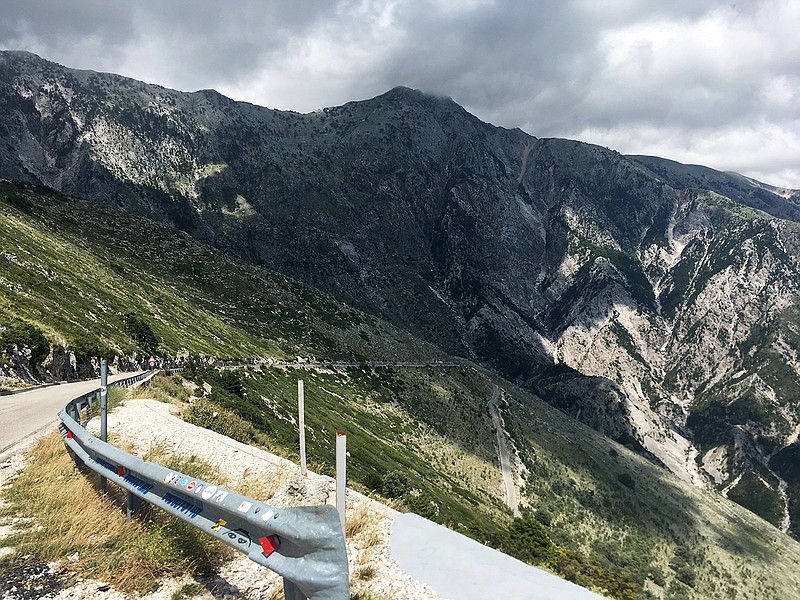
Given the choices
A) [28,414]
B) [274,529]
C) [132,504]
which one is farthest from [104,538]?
[28,414]

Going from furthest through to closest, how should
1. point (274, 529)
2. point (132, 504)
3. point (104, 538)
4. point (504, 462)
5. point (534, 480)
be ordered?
point (534, 480) → point (504, 462) → point (132, 504) → point (104, 538) → point (274, 529)

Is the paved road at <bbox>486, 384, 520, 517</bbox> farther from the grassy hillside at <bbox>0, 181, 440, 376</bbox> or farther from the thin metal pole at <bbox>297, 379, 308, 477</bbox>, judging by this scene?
the thin metal pole at <bbox>297, 379, 308, 477</bbox>

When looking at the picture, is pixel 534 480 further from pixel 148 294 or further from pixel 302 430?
pixel 302 430

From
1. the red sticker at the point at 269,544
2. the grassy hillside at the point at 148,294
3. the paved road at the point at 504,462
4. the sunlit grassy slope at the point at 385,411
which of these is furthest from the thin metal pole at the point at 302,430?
the paved road at the point at 504,462

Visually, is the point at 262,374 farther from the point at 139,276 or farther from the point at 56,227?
the point at 56,227

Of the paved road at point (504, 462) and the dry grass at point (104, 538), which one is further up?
the dry grass at point (104, 538)

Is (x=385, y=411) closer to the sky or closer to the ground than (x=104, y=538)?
closer to the ground

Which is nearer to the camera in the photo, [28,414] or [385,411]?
[28,414]

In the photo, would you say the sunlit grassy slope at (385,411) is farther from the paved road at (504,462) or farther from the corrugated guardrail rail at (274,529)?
the corrugated guardrail rail at (274,529)

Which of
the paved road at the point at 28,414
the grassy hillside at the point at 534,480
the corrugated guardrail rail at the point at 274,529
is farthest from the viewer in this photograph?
the grassy hillside at the point at 534,480
